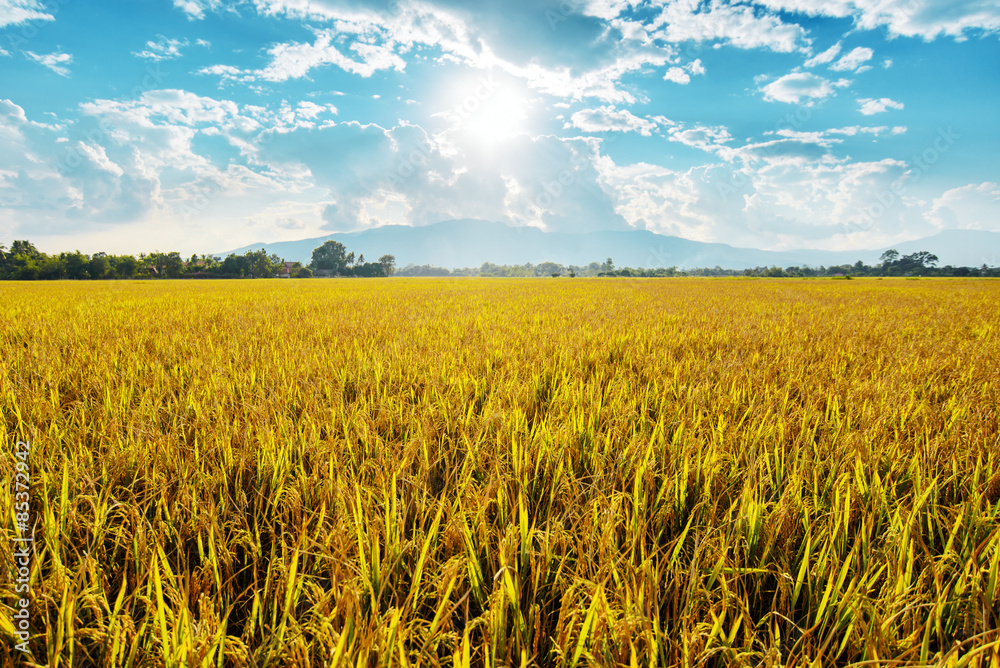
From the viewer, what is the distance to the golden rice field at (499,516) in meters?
0.86

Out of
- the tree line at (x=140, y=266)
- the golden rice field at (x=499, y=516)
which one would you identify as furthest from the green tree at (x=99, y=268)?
the golden rice field at (x=499, y=516)

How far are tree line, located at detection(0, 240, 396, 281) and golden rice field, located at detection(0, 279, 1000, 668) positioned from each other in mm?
74413

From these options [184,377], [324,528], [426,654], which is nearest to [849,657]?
[426,654]

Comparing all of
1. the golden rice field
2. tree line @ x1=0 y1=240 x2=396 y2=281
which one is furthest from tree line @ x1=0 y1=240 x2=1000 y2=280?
the golden rice field

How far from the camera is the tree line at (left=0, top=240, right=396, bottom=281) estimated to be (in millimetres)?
54688

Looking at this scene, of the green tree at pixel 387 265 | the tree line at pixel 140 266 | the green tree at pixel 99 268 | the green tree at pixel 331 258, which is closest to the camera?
the tree line at pixel 140 266

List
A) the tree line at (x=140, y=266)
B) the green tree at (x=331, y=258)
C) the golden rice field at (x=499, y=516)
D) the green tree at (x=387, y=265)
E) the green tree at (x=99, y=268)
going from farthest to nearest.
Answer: the green tree at (x=331, y=258) → the green tree at (x=387, y=265) → the green tree at (x=99, y=268) → the tree line at (x=140, y=266) → the golden rice field at (x=499, y=516)

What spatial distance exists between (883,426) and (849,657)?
1620 millimetres

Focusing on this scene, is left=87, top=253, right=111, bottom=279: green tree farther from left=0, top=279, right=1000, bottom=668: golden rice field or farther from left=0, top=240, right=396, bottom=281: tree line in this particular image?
left=0, top=279, right=1000, bottom=668: golden rice field

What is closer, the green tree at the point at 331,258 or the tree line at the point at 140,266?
the tree line at the point at 140,266

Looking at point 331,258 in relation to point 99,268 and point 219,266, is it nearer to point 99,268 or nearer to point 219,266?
point 219,266

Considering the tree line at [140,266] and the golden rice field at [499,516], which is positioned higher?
the tree line at [140,266]

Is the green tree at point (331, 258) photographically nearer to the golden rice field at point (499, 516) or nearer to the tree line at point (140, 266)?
the tree line at point (140, 266)

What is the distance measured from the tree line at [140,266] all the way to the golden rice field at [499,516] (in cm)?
7441
